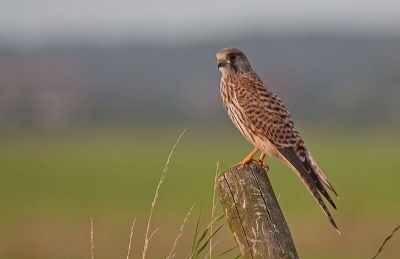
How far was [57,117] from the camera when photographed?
122 m

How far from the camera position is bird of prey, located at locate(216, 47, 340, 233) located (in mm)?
6996

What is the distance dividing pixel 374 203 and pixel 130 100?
12131 centimetres

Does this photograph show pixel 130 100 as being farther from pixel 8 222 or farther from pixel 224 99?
pixel 224 99

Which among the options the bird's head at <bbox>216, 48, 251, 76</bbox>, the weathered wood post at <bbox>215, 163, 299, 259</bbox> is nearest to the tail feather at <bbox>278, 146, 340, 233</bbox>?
the bird's head at <bbox>216, 48, 251, 76</bbox>

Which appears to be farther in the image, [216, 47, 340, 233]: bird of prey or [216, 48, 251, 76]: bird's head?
[216, 48, 251, 76]: bird's head

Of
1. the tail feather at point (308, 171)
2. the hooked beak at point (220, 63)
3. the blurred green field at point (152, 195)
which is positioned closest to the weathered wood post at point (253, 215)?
the blurred green field at point (152, 195)

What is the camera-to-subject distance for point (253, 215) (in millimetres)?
4414

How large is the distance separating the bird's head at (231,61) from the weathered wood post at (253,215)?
3043mm

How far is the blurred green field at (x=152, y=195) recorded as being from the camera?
81.3 ft

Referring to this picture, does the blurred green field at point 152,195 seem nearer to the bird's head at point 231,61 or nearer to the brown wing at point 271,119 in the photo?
the bird's head at point 231,61

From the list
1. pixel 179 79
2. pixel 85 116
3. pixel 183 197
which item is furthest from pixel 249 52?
pixel 183 197

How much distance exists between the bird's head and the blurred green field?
1352mm

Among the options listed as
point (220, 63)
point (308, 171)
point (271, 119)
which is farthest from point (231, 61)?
point (308, 171)

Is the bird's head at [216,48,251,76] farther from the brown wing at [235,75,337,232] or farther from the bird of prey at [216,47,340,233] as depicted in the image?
the brown wing at [235,75,337,232]
